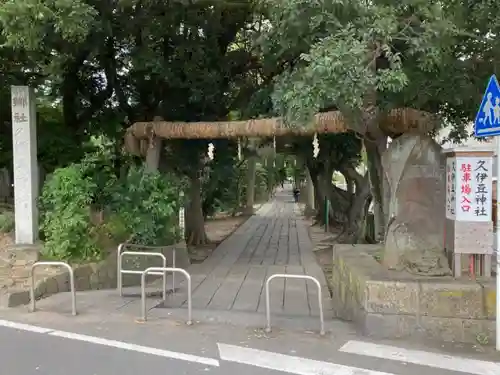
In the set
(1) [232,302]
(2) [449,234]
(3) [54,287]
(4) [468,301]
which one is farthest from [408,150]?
(3) [54,287]

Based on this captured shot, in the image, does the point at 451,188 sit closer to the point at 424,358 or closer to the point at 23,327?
the point at 424,358

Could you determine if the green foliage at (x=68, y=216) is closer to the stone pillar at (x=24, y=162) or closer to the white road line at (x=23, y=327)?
the stone pillar at (x=24, y=162)

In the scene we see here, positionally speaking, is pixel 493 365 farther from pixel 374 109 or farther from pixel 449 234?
pixel 374 109

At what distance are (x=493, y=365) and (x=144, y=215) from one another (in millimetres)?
7848

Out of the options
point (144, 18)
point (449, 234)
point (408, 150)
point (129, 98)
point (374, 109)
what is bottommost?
point (449, 234)

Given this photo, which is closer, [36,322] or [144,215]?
[36,322]

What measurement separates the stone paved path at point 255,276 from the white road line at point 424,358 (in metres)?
2.52

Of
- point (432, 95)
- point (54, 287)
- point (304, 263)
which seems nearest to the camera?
point (432, 95)

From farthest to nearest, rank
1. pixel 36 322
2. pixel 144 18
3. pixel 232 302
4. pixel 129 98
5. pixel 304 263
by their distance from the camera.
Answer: pixel 129 98 < pixel 304 263 < pixel 144 18 < pixel 232 302 < pixel 36 322

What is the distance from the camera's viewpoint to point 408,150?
662 centimetres

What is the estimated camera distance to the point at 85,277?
30.4ft

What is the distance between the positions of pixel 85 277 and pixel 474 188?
6761 mm

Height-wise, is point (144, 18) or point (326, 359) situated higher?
point (144, 18)

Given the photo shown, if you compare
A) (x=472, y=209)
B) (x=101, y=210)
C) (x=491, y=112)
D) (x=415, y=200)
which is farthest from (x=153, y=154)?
(x=491, y=112)
